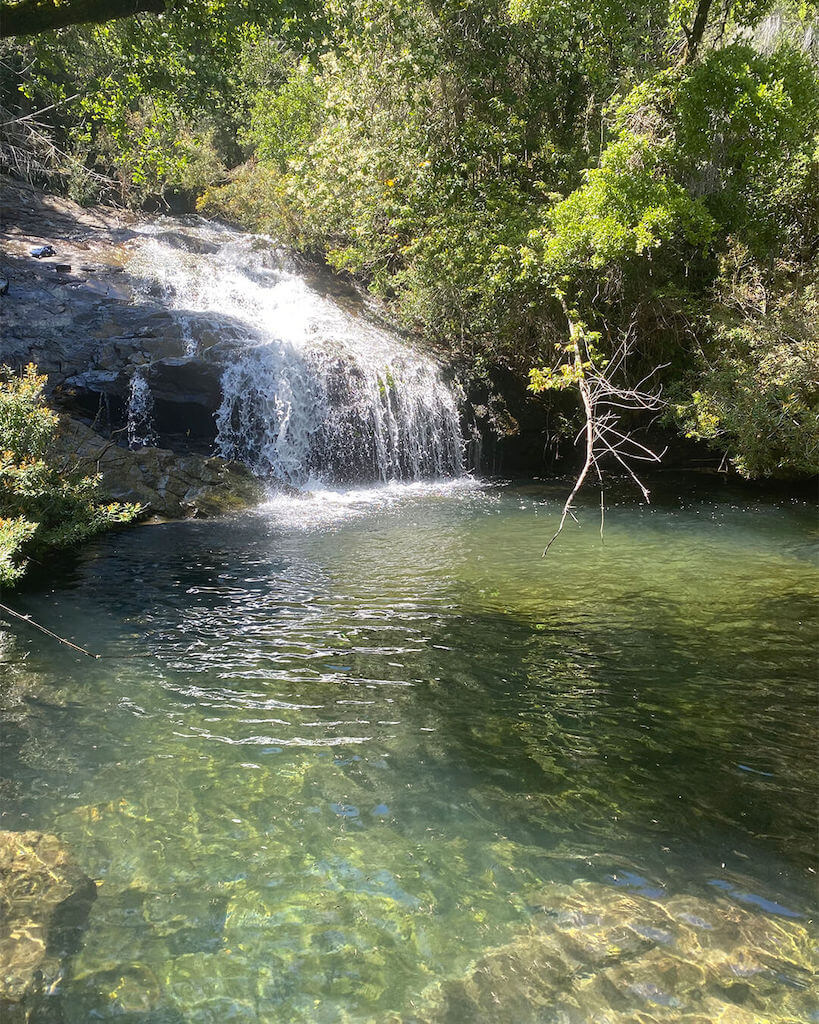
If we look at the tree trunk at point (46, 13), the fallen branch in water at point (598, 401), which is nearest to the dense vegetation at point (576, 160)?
the fallen branch in water at point (598, 401)

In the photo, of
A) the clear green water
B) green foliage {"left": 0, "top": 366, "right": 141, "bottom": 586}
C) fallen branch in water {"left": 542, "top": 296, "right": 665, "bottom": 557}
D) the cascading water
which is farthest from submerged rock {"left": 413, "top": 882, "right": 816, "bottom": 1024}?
the cascading water

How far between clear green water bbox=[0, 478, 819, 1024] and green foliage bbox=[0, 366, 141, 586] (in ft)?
3.63

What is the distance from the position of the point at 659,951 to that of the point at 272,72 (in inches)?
1085

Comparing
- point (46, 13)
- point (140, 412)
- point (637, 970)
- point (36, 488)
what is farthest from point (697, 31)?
point (637, 970)

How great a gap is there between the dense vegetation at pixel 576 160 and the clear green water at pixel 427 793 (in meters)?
5.29

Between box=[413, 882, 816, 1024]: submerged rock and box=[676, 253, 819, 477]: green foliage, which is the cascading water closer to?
box=[676, 253, 819, 477]: green foliage

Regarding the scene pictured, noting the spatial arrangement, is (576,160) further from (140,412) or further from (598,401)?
(140,412)

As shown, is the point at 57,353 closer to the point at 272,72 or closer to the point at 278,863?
the point at 278,863

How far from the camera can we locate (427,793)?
3.88 meters

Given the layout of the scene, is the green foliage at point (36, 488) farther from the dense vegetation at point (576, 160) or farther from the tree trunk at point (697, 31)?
the tree trunk at point (697, 31)

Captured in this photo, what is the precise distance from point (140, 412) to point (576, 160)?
30.5 ft

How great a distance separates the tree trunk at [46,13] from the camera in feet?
23.5

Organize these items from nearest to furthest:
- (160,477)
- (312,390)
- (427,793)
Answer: (427,793) < (160,477) < (312,390)

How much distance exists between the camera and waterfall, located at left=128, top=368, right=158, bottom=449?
12688 mm
